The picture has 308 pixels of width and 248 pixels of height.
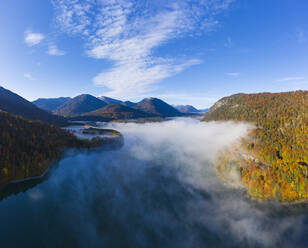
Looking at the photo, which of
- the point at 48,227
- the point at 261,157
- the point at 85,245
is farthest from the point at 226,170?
the point at 48,227

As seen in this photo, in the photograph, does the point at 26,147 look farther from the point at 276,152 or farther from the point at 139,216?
the point at 276,152

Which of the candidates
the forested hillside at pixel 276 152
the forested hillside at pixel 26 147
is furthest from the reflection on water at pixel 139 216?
the forested hillside at pixel 276 152

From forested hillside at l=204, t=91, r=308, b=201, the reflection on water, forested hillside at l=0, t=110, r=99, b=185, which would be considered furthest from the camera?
forested hillside at l=204, t=91, r=308, b=201

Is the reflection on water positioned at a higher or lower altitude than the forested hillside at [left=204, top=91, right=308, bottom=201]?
lower

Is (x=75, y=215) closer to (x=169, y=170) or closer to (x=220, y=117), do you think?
(x=169, y=170)

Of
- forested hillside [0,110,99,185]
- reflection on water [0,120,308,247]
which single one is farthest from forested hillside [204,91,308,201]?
forested hillside [0,110,99,185]

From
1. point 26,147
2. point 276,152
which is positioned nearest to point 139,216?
point 26,147

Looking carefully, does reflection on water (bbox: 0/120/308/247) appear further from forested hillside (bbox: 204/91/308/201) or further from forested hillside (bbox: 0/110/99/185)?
forested hillside (bbox: 204/91/308/201)
